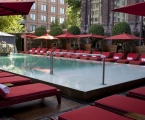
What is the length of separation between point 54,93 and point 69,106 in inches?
20.0

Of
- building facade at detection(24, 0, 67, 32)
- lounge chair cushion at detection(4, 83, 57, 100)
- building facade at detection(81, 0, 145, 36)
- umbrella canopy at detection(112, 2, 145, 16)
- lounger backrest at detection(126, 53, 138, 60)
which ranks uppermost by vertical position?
building facade at detection(24, 0, 67, 32)

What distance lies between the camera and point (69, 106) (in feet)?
16.9

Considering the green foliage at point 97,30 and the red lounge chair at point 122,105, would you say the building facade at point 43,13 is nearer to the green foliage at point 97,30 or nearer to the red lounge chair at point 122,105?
the green foliage at point 97,30

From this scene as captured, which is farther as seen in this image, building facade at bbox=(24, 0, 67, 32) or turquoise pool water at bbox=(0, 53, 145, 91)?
building facade at bbox=(24, 0, 67, 32)

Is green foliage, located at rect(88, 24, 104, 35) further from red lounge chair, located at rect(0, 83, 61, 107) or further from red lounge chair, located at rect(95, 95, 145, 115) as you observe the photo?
red lounge chair, located at rect(95, 95, 145, 115)

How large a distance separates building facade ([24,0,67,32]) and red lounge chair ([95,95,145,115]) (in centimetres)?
4528

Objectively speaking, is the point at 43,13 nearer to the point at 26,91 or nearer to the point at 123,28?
the point at 123,28

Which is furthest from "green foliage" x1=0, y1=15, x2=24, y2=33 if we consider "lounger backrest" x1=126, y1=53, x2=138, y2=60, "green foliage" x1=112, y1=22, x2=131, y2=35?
"lounger backrest" x1=126, y1=53, x2=138, y2=60

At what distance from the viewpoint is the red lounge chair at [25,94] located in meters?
4.29

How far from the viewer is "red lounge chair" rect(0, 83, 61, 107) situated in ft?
14.1

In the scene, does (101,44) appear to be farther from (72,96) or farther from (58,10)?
(58,10)

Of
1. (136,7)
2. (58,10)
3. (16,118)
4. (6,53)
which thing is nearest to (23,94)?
(16,118)

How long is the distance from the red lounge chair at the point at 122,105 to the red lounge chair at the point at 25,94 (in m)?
1.39

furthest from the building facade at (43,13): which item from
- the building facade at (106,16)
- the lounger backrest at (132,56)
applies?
the lounger backrest at (132,56)
